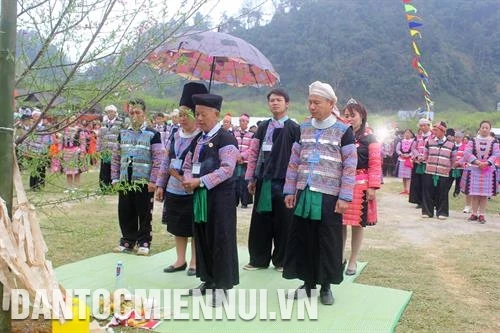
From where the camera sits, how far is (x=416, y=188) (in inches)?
461

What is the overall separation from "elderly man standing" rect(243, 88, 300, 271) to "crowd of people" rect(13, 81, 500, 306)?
0.03 ft

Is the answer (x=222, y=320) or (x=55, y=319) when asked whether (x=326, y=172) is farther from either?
(x=55, y=319)

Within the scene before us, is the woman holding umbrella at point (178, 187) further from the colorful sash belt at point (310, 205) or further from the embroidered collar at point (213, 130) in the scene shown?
the colorful sash belt at point (310, 205)

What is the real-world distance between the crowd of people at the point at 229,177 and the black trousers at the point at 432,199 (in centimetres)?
511

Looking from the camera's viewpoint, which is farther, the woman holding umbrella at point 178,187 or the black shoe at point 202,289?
the woman holding umbrella at point 178,187

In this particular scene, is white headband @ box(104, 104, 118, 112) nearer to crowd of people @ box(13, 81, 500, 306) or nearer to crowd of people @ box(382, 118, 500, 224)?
crowd of people @ box(13, 81, 500, 306)

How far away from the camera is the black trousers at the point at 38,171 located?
127 inches

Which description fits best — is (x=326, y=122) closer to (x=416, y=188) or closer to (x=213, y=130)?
(x=213, y=130)

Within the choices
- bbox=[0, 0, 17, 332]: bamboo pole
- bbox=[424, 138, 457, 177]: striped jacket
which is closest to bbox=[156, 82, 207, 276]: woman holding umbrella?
bbox=[0, 0, 17, 332]: bamboo pole

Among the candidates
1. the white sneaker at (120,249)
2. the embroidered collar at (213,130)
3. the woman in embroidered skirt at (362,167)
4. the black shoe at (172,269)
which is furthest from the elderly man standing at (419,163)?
the embroidered collar at (213,130)

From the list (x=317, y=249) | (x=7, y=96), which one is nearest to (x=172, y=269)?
(x=317, y=249)

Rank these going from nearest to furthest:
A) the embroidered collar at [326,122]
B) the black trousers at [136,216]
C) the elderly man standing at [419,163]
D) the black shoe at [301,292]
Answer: the embroidered collar at [326,122] → the black shoe at [301,292] → the black trousers at [136,216] → the elderly man standing at [419,163]

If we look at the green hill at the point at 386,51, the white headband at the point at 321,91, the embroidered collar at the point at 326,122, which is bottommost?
the embroidered collar at the point at 326,122

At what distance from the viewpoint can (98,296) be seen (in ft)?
14.4
